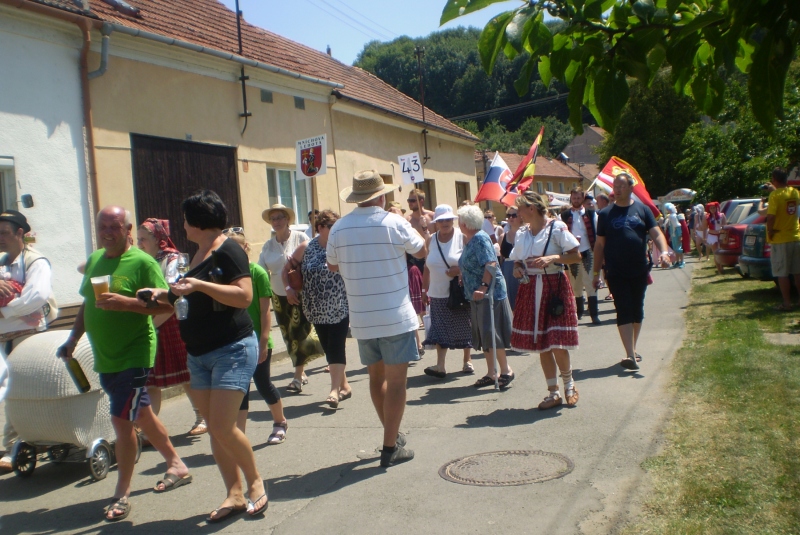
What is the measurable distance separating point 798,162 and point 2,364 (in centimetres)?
1463

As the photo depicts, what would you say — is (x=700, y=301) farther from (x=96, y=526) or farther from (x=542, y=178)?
(x=542, y=178)

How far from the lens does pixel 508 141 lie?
7644 cm

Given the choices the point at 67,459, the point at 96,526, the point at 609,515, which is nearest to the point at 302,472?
the point at 96,526

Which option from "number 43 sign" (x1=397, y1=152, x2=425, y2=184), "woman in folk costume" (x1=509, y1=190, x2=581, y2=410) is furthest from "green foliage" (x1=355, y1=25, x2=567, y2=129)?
"woman in folk costume" (x1=509, y1=190, x2=581, y2=410)

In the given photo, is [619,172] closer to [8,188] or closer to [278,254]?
[278,254]

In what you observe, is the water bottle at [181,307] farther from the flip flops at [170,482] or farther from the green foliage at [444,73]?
the green foliage at [444,73]

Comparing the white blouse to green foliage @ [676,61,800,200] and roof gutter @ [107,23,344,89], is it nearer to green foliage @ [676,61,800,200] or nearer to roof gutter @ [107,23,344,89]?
roof gutter @ [107,23,344,89]

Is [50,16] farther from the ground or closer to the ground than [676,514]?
farther from the ground

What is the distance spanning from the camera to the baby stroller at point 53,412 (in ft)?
18.0

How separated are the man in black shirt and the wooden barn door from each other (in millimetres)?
7136

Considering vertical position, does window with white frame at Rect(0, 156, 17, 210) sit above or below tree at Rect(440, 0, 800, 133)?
above

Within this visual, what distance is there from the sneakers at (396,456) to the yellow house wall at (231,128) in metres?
7.27

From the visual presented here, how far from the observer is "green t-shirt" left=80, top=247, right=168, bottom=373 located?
4.71 meters

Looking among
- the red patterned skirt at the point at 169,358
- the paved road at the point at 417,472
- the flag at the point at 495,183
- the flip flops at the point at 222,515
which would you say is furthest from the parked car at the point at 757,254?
the flip flops at the point at 222,515
